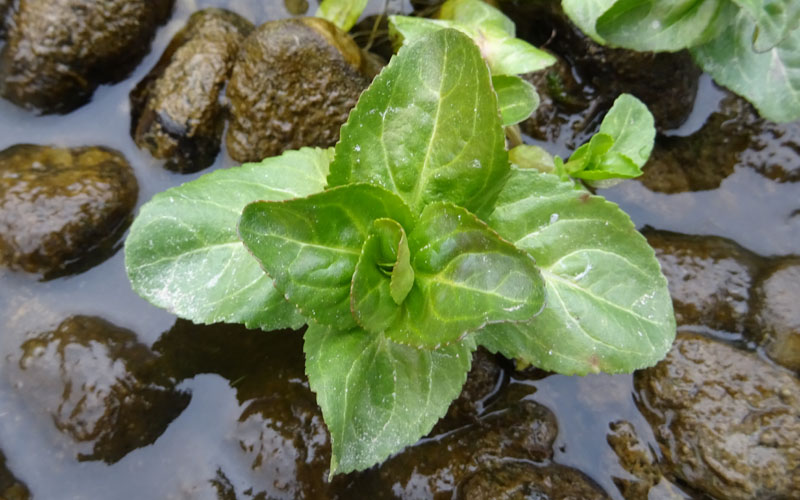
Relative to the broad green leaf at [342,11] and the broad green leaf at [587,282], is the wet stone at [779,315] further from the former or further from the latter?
the broad green leaf at [342,11]

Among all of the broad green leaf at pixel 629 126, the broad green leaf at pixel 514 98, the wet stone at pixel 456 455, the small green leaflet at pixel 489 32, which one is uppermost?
the small green leaflet at pixel 489 32

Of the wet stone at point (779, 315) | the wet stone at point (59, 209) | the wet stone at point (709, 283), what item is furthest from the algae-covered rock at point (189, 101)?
the wet stone at point (779, 315)

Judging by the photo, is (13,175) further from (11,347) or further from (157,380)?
(157,380)

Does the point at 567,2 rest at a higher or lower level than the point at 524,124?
higher

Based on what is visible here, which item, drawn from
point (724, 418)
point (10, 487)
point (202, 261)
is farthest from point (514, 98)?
point (10, 487)

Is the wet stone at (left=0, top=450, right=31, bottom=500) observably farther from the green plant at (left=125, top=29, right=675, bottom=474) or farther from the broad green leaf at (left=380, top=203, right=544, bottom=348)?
the broad green leaf at (left=380, top=203, right=544, bottom=348)

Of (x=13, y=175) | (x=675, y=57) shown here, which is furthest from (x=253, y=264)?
(x=675, y=57)
